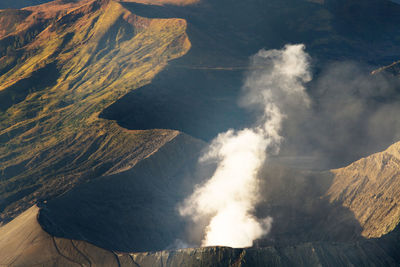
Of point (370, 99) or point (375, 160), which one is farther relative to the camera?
point (370, 99)

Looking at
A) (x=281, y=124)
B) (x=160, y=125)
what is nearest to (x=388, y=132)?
(x=281, y=124)

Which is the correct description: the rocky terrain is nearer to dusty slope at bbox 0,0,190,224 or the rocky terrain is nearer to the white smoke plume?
dusty slope at bbox 0,0,190,224

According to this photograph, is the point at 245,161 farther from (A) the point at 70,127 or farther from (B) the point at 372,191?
(A) the point at 70,127

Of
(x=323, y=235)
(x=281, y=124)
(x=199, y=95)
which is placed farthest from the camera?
(x=199, y=95)

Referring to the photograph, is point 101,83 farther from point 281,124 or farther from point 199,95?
point 281,124

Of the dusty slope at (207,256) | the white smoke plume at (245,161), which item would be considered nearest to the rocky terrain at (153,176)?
the dusty slope at (207,256)

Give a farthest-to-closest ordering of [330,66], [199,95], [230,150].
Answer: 1. [330,66]
2. [199,95]
3. [230,150]
